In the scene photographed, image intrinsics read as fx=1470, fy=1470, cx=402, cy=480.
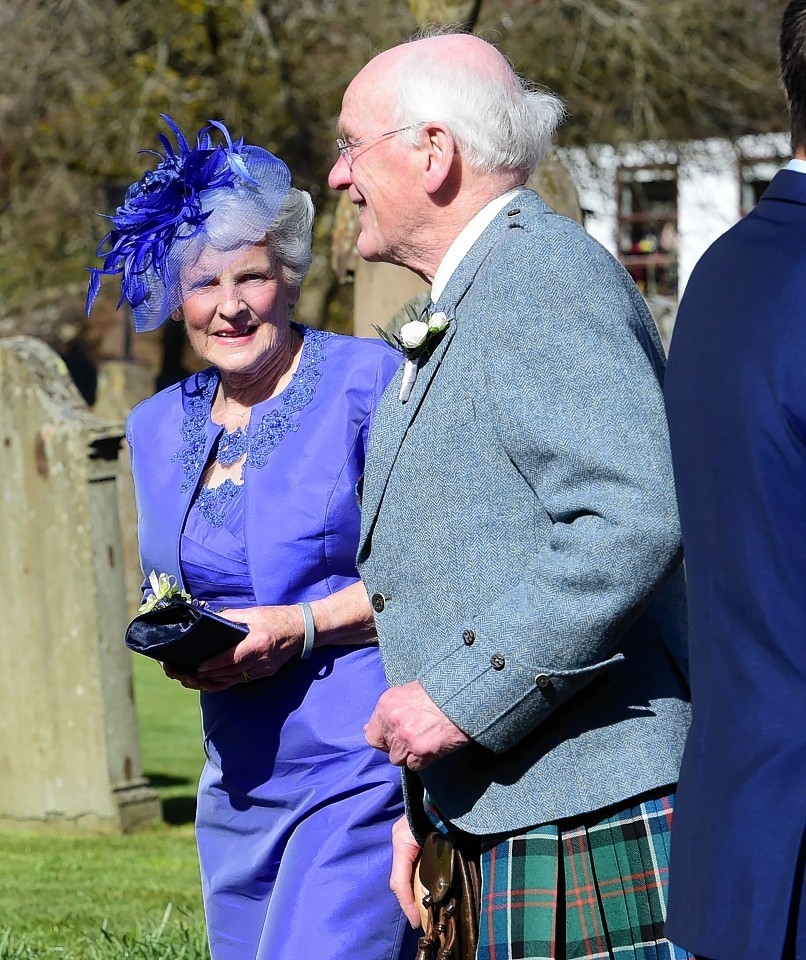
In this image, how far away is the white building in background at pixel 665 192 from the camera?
17141 mm

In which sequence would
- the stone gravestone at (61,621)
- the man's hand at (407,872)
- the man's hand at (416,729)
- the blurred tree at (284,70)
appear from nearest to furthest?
the man's hand at (416,729), the man's hand at (407,872), the stone gravestone at (61,621), the blurred tree at (284,70)

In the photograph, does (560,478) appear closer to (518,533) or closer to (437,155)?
(518,533)

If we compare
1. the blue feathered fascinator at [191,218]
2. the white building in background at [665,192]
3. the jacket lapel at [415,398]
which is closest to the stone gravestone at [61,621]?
the blue feathered fascinator at [191,218]

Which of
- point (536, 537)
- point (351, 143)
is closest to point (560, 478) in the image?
point (536, 537)

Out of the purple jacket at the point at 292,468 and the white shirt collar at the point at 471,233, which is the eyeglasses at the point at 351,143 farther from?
the purple jacket at the point at 292,468

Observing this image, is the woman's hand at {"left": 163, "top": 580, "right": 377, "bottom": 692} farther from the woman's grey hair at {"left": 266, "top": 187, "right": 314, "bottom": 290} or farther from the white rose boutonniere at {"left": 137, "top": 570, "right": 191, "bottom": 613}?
the woman's grey hair at {"left": 266, "top": 187, "right": 314, "bottom": 290}

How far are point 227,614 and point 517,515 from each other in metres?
0.99

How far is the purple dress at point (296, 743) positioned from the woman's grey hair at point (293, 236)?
25cm

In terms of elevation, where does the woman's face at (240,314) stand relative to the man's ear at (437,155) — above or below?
below

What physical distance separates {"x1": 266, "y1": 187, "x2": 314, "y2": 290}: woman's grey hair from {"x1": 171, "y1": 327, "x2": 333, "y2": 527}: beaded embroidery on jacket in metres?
0.14

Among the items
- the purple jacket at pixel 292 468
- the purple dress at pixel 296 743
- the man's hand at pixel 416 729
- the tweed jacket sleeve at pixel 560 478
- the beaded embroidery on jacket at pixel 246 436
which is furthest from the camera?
the beaded embroidery on jacket at pixel 246 436

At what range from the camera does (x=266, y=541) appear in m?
3.07

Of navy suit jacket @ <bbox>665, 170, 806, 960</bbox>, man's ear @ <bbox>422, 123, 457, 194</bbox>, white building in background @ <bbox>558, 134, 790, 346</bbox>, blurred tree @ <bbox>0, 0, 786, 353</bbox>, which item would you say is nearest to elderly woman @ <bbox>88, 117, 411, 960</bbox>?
man's ear @ <bbox>422, 123, 457, 194</bbox>

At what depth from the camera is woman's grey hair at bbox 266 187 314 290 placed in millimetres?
3275
